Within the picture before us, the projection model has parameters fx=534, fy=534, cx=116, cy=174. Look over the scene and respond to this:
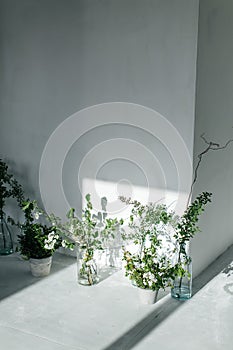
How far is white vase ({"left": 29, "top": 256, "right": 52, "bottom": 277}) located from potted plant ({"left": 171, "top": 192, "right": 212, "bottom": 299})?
76 centimetres

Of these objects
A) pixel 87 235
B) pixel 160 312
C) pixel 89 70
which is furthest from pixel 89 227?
pixel 89 70

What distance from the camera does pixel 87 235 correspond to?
3.10 metres

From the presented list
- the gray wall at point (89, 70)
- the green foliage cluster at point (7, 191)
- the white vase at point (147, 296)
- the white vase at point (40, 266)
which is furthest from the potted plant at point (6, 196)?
the white vase at point (147, 296)

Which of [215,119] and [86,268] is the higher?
[215,119]

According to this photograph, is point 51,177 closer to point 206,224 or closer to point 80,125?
point 80,125

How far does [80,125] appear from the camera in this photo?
10.8ft

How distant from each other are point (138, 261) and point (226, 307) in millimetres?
526

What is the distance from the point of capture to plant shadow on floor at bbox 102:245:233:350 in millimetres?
2490

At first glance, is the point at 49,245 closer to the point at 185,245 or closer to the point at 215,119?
the point at 185,245

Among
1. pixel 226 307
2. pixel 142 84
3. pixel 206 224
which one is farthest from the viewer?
pixel 206 224

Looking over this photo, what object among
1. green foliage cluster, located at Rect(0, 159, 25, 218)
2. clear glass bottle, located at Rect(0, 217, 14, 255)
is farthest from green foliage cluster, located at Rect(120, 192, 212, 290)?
clear glass bottle, located at Rect(0, 217, 14, 255)

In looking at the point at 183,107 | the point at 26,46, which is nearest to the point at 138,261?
the point at 183,107

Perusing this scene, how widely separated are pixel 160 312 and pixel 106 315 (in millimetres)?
284

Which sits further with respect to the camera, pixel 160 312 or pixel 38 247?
pixel 38 247
